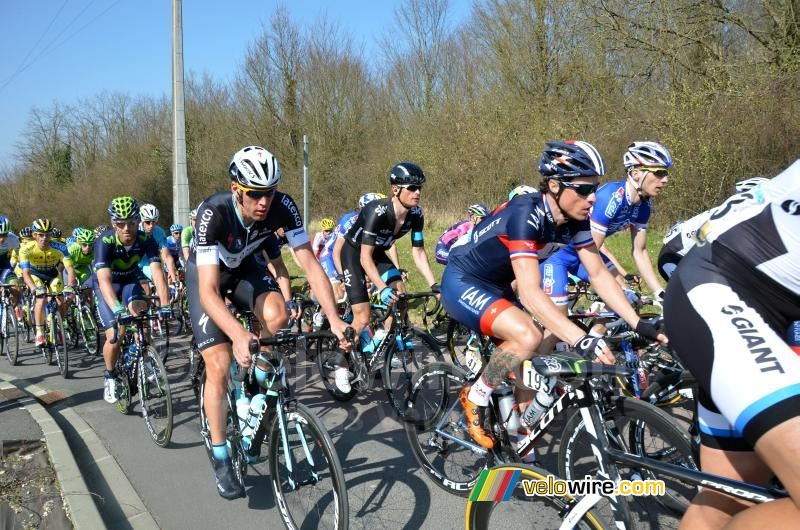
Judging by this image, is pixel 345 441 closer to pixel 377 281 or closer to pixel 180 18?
pixel 377 281

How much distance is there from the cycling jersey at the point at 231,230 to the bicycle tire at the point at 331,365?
5.67ft

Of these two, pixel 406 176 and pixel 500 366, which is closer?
pixel 500 366

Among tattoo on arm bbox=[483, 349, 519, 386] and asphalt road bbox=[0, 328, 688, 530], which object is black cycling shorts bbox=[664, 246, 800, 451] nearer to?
asphalt road bbox=[0, 328, 688, 530]

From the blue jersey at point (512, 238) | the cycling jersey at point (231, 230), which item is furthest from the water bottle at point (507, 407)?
the cycling jersey at point (231, 230)

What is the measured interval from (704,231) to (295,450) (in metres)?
2.29

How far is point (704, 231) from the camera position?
6.56ft

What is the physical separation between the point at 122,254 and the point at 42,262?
13.9ft

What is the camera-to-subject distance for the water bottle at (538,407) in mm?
3025

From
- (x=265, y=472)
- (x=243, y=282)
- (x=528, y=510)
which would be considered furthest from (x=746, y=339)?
(x=243, y=282)

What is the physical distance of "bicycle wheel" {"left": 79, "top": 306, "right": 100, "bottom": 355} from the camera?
27.9 ft

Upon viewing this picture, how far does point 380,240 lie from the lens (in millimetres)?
5996

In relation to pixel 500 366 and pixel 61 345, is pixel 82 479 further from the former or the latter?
pixel 61 345

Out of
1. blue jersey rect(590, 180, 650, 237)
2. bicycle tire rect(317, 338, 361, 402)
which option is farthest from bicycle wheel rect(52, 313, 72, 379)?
blue jersey rect(590, 180, 650, 237)

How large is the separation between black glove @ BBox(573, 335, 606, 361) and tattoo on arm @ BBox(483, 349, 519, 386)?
605 mm
